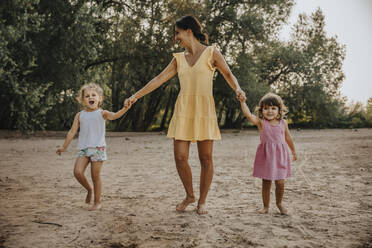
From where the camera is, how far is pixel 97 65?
2167 centimetres

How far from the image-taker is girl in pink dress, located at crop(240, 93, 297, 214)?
398 centimetres

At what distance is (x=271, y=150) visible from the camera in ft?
13.2

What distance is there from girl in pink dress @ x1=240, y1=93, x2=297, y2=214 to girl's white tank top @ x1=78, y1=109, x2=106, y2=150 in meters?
1.58

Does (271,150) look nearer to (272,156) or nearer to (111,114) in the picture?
(272,156)

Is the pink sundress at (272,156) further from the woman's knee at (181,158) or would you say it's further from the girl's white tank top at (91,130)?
the girl's white tank top at (91,130)

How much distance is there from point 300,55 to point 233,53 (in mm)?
7311

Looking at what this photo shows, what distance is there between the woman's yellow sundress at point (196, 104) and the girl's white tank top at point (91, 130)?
2.59 ft

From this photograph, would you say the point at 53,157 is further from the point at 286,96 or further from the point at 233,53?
the point at 286,96

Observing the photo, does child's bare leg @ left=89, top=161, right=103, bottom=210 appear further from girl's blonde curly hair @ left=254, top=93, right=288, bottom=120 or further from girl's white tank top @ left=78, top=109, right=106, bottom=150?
girl's blonde curly hair @ left=254, top=93, right=288, bottom=120

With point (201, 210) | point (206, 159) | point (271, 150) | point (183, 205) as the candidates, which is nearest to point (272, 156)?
point (271, 150)

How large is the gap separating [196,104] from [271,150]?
92 cm

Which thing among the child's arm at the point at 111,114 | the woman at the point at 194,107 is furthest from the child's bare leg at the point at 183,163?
the child's arm at the point at 111,114

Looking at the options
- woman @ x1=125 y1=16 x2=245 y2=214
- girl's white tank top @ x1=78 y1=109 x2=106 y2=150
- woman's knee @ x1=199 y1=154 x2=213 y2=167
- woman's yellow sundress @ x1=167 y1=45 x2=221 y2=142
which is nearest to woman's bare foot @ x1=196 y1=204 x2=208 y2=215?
woman @ x1=125 y1=16 x2=245 y2=214

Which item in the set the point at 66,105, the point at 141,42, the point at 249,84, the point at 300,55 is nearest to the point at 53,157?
the point at 66,105
